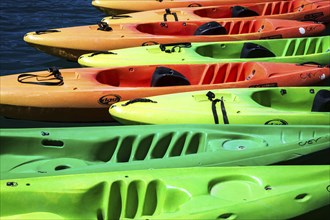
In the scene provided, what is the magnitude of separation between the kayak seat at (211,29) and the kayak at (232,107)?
207 cm

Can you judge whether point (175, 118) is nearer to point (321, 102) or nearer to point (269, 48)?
point (321, 102)

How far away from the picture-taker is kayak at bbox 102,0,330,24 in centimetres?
818

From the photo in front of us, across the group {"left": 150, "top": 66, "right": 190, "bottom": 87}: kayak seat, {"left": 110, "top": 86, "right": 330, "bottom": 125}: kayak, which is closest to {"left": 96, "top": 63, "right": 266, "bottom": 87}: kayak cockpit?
{"left": 150, "top": 66, "right": 190, "bottom": 87}: kayak seat

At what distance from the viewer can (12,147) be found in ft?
15.2

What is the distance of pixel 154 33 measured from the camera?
7.91 m

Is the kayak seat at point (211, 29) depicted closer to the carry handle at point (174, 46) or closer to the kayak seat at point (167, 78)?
the carry handle at point (174, 46)

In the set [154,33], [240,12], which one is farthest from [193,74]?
[240,12]

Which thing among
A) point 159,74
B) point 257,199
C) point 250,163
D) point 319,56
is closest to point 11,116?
point 159,74

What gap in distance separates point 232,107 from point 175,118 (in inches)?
24.3

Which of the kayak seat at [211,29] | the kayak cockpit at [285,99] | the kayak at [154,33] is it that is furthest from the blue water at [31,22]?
the kayak cockpit at [285,99]

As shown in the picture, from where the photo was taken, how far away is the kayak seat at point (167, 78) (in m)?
6.00

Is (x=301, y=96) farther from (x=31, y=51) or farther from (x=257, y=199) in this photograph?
(x=31, y=51)

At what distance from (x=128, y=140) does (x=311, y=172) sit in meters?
1.69

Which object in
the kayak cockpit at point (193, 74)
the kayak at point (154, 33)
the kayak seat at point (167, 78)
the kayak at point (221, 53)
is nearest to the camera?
the kayak seat at point (167, 78)
